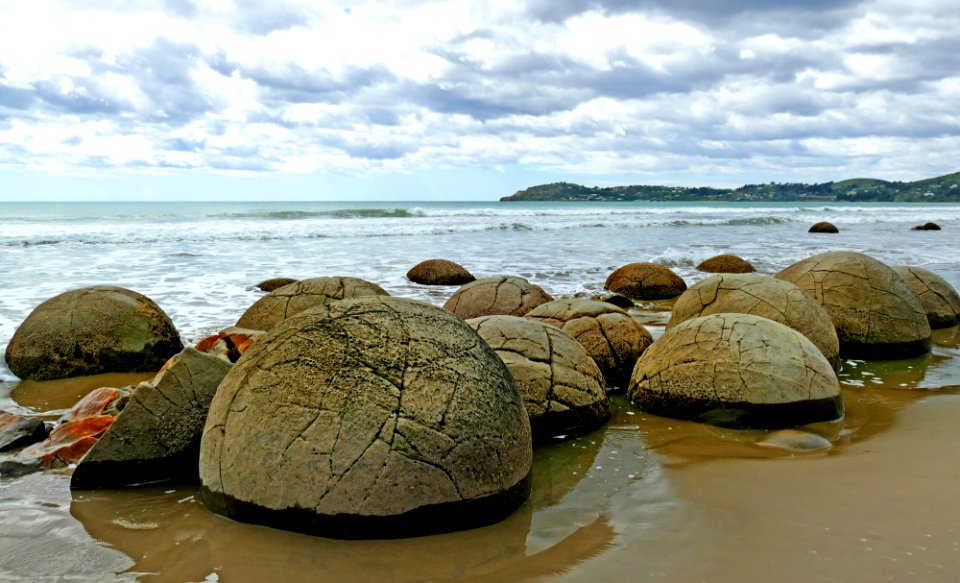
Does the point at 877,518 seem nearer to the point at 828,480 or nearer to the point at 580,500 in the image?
the point at 828,480

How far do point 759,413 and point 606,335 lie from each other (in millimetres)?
1725

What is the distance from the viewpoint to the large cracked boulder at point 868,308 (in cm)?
758

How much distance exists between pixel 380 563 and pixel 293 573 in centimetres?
37

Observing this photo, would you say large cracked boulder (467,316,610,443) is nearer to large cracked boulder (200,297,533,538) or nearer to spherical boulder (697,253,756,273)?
large cracked boulder (200,297,533,538)

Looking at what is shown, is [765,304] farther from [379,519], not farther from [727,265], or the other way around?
Answer: [727,265]

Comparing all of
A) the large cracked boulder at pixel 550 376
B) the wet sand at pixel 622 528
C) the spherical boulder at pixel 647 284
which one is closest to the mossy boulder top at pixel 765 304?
the wet sand at pixel 622 528

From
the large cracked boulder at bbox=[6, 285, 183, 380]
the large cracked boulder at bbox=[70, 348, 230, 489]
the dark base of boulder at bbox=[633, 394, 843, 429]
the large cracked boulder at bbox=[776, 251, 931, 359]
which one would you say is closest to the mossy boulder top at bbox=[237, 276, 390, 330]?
the large cracked boulder at bbox=[6, 285, 183, 380]

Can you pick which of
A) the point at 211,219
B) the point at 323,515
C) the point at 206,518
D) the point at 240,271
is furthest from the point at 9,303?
the point at 211,219

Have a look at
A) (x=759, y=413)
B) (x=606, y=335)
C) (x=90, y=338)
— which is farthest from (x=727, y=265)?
(x=90, y=338)

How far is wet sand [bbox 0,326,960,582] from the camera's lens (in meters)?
3.11

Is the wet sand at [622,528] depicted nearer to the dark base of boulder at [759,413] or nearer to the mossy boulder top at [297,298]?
the dark base of boulder at [759,413]

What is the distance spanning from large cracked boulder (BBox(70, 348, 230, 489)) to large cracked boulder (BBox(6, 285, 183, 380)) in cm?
309

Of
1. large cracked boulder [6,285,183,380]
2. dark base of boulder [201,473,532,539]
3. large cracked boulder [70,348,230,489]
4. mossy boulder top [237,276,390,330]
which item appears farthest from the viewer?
mossy boulder top [237,276,390,330]

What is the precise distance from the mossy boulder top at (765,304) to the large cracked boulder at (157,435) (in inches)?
182
